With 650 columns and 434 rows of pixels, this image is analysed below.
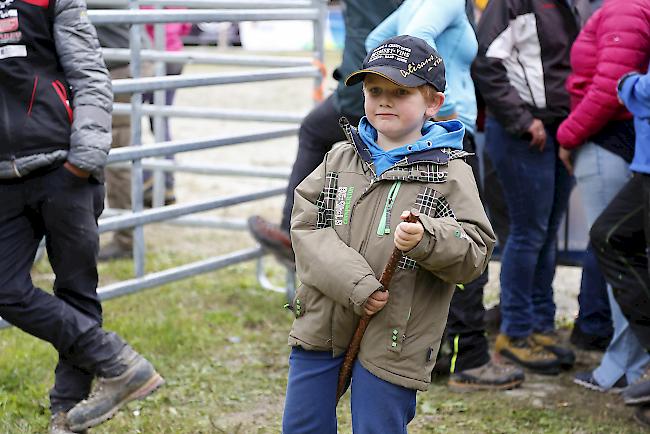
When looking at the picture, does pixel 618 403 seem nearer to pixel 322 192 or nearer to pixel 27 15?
pixel 322 192

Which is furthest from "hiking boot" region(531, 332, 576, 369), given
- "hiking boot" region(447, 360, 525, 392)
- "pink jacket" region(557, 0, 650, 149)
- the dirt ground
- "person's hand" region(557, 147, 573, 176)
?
"pink jacket" region(557, 0, 650, 149)

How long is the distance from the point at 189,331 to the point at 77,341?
5.18 feet

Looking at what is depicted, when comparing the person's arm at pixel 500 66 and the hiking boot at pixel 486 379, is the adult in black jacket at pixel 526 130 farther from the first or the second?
Answer: the hiking boot at pixel 486 379

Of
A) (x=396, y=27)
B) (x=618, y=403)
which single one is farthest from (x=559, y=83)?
(x=618, y=403)

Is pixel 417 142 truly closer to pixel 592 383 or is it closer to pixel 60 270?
pixel 60 270

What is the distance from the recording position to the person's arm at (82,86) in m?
3.60

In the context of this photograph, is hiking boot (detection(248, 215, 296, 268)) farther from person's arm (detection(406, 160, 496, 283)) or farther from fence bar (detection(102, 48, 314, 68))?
person's arm (detection(406, 160, 496, 283))

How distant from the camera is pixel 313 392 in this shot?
305 centimetres

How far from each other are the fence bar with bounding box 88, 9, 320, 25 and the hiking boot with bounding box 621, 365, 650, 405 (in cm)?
253

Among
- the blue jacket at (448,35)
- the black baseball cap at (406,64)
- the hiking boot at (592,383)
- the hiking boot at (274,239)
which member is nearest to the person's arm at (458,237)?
the black baseball cap at (406,64)

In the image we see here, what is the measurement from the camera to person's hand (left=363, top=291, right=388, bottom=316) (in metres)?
2.87

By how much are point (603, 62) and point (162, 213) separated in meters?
2.16

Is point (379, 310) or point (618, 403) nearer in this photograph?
point (379, 310)

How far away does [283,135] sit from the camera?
601 centimetres
